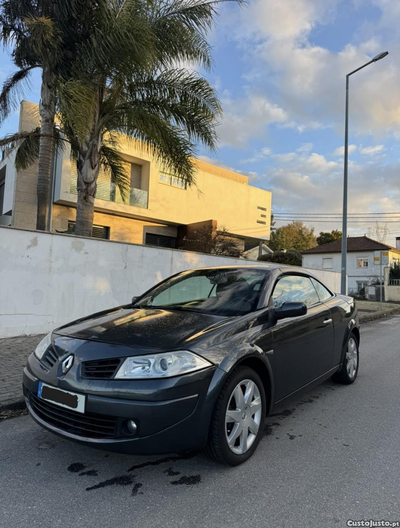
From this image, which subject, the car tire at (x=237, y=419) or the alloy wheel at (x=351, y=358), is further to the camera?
the alloy wheel at (x=351, y=358)

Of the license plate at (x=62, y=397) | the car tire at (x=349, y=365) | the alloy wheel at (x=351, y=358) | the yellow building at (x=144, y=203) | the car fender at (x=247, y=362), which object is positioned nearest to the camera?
the license plate at (x=62, y=397)

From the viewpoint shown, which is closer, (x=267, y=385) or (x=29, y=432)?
(x=267, y=385)

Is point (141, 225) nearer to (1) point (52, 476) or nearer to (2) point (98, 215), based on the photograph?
(2) point (98, 215)

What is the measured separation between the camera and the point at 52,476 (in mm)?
2613

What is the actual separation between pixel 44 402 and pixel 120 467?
72cm

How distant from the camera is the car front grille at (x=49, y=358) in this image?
281cm

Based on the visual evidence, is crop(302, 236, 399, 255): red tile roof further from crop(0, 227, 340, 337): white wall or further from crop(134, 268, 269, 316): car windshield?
crop(134, 268, 269, 316): car windshield

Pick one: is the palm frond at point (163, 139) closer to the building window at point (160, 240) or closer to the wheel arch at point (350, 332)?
the wheel arch at point (350, 332)

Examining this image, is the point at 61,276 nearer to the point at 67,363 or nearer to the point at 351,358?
the point at 67,363

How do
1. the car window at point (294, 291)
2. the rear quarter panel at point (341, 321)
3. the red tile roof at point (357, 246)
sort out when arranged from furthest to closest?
the red tile roof at point (357, 246) → the rear quarter panel at point (341, 321) → the car window at point (294, 291)

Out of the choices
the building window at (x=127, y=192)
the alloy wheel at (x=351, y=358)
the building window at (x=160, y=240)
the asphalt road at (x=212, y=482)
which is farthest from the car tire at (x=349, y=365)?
the building window at (x=160, y=240)

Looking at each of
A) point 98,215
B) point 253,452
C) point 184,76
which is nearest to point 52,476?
point 253,452

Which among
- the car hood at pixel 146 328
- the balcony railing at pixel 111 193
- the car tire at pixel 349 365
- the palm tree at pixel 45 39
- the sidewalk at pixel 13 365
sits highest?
the palm tree at pixel 45 39

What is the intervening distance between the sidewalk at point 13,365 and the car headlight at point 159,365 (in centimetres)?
204
